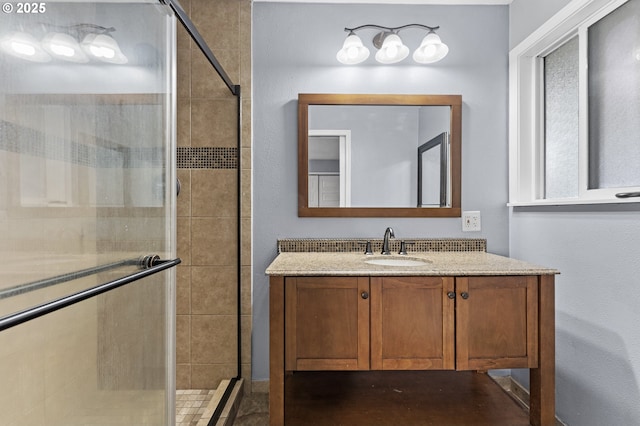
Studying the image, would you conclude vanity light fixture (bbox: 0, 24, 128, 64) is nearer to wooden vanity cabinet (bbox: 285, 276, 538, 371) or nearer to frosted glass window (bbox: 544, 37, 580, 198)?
wooden vanity cabinet (bbox: 285, 276, 538, 371)

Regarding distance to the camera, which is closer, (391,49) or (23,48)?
(23,48)

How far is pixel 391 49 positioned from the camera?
198 centimetres

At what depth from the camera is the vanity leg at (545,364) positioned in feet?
4.64

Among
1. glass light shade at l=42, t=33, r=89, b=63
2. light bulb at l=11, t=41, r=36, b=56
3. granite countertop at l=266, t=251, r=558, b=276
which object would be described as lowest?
granite countertop at l=266, t=251, r=558, b=276

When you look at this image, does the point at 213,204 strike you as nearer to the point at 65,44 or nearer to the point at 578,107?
the point at 65,44

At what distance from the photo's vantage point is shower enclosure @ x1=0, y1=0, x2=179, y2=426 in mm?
620

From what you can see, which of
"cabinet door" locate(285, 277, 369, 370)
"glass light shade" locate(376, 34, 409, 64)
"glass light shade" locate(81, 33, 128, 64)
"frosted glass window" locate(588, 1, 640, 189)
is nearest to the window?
"frosted glass window" locate(588, 1, 640, 189)

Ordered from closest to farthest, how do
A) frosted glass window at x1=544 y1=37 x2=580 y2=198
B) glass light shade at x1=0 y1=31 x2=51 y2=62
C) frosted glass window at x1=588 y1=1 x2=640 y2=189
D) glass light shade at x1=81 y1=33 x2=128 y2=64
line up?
glass light shade at x1=0 y1=31 x2=51 y2=62 → glass light shade at x1=81 y1=33 x2=128 y2=64 → frosted glass window at x1=588 y1=1 x2=640 y2=189 → frosted glass window at x1=544 y1=37 x2=580 y2=198

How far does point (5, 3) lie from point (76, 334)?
0.63 meters

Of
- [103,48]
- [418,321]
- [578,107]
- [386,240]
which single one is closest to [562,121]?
[578,107]

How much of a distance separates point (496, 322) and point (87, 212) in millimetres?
1460

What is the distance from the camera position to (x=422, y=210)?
2094 millimetres

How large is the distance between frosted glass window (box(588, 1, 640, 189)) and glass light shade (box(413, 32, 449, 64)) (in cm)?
66

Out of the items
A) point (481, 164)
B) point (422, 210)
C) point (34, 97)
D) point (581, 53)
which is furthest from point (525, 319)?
point (34, 97)
